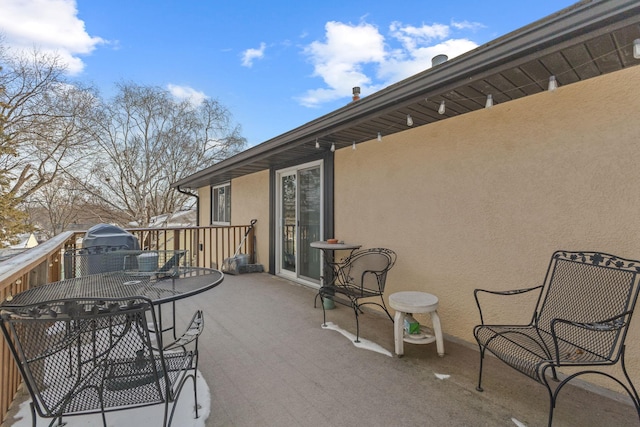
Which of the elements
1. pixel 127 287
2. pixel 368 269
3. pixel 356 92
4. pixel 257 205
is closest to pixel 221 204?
pixel 257 205

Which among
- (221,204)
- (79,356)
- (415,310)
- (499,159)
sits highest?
(499,159)

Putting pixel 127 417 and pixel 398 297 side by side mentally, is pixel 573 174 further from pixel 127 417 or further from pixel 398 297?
pixel 127 417

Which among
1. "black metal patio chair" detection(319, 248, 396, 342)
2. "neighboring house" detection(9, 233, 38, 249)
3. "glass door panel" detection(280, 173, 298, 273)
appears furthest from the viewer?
"neighboring house" detection(9, 233, 38, 249)

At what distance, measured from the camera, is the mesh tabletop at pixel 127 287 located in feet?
5.63

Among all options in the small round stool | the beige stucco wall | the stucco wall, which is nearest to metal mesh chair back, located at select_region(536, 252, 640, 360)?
the beige stucco wall

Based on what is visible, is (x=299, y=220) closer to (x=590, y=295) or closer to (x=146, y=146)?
(x=590, y=295)

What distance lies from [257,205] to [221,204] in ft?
7.79

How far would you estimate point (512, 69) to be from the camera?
6.30 ft

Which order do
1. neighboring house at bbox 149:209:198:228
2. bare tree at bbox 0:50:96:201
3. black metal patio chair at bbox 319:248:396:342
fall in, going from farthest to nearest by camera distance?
1. neighboring house at bbox 149:209:198:228
2. bare tree at bbox 0:50:96:201
3. black metal patio chair at bbox 319:248:396:342

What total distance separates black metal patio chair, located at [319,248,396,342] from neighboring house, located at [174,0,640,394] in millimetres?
168

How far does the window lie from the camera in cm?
776

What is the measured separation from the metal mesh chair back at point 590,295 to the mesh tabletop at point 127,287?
219cm

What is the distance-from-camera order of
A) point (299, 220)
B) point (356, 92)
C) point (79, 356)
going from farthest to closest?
point (299, 220)
point (356, 92)
point (79, 356)

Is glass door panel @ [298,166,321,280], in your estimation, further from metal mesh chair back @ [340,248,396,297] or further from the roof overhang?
the roof overhang
